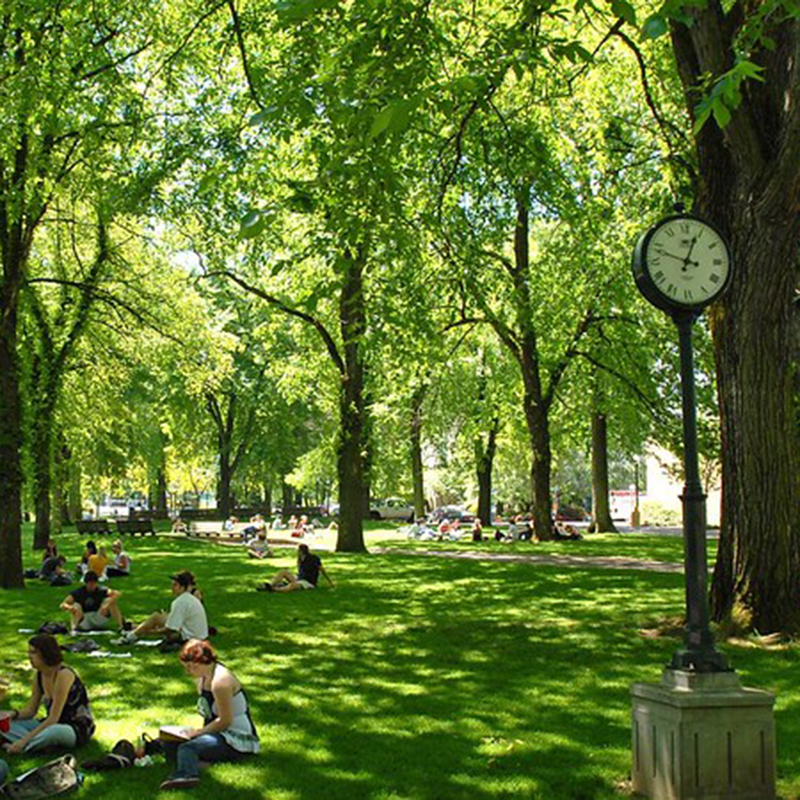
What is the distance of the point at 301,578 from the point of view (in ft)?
62.3

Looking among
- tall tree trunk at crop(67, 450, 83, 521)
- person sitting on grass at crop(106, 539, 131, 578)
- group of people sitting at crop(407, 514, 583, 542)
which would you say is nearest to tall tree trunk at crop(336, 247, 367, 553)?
person sitting on grass at crop(106, 539, 131, 578)

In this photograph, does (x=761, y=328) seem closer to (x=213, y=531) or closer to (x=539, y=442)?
(x=539, y=442)

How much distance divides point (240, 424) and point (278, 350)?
25.6 meters

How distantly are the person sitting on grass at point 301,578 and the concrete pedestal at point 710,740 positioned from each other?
12979 millimetres

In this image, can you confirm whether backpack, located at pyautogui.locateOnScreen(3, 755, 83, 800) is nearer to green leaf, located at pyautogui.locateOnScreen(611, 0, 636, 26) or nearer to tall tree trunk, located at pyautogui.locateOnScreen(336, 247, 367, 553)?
green leaf, located at pyautogui.locateOnScreen(611, 0, 636, 26)

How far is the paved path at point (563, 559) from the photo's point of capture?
72.9ft

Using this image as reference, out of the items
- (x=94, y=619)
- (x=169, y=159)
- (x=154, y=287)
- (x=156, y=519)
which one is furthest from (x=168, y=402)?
(x=94, y=619)

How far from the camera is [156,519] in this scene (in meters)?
54.1

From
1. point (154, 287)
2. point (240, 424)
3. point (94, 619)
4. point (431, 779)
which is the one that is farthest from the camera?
point (240, 424)

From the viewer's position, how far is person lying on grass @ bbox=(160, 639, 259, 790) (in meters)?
7.16

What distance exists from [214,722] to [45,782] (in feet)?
4.08

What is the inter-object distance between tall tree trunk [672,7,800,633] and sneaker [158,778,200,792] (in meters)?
6.87

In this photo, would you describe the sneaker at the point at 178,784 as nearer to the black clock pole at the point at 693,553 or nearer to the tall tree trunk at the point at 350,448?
the black clock pole at the point at 693,553

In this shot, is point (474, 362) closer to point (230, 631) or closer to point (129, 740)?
point (230, 631)
